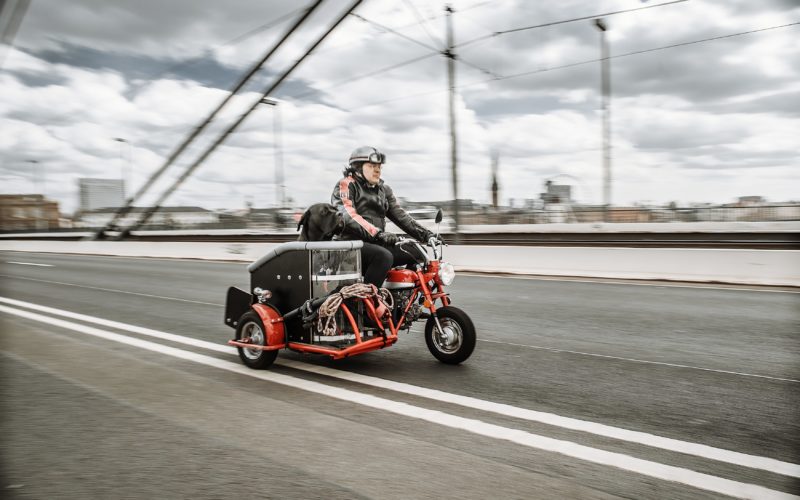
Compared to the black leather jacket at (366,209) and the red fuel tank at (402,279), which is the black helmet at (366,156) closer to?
the black leather jacket at (366,209)

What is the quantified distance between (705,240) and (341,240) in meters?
19.8

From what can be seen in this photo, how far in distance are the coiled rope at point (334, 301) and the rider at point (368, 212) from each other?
0.72ft

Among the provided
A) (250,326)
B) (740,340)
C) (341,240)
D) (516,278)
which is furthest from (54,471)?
(516,278)

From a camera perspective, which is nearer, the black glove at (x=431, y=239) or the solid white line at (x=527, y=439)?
the solid white line at (x=527, y=439)

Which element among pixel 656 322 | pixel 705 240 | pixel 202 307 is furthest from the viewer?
pixel 705 240

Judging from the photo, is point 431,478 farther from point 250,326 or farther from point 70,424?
point 250,326

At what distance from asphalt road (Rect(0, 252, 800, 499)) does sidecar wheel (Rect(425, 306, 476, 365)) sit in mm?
167

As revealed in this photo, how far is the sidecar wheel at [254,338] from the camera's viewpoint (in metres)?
5.46

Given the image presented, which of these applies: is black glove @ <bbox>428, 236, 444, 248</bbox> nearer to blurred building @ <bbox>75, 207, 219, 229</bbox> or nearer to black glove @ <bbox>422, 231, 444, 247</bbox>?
black glove @ <bbox>422, 231, 444, 247</bbox>

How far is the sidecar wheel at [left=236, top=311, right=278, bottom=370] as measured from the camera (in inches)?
215

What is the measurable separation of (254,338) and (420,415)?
2.08 m

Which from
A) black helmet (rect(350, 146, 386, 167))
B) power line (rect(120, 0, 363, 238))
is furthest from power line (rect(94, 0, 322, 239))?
black helmet (rect(350, 146, 386, 167))

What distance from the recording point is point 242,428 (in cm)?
394

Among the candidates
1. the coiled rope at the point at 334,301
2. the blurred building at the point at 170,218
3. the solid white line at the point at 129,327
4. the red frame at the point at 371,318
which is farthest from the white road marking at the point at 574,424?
the blurred building at the point at 170,218
